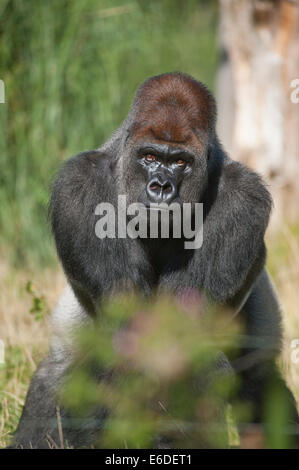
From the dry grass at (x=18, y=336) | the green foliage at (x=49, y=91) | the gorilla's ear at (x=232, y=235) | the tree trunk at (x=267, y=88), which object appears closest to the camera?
the gorilla's ear at (x=232, y=235)

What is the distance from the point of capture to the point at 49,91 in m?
6.37

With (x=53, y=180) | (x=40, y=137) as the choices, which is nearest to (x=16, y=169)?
(x=40, y=137)

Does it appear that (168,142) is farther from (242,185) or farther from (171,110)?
(242,185)

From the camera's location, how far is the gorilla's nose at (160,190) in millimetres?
3197

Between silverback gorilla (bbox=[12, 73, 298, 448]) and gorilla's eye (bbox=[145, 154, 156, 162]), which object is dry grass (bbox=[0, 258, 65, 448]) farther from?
gorilla's eye (bbox=[145, 154, 156, 162])

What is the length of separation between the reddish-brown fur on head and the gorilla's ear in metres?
0.32

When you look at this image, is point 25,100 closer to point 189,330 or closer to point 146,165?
point 146,165

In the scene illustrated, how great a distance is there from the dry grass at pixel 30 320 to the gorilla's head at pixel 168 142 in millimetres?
1380

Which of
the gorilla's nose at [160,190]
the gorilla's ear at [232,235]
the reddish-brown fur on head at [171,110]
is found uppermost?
the reddish-brown fur on head at [171,110]

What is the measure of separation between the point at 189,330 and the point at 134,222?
1519 mm

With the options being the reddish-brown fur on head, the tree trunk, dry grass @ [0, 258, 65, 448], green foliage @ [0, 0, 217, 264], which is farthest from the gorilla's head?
the tree trunk

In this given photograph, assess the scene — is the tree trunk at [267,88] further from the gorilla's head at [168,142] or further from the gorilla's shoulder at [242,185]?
the gorilla's head at [168,142]

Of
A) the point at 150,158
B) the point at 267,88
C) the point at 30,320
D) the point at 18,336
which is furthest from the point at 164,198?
the point at 267,88

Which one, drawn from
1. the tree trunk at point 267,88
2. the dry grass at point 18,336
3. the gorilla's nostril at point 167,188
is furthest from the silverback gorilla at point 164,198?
the tree trunk at point 267,88
